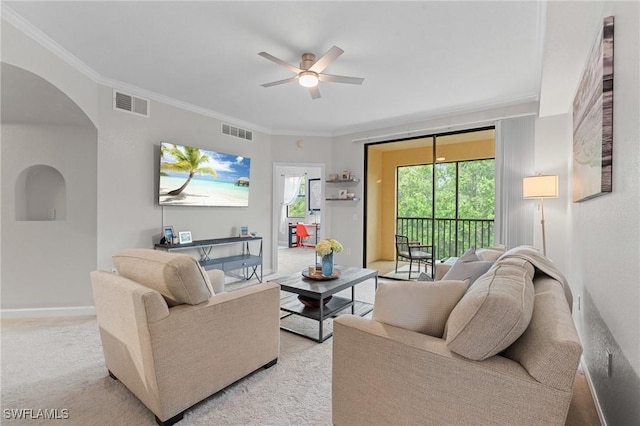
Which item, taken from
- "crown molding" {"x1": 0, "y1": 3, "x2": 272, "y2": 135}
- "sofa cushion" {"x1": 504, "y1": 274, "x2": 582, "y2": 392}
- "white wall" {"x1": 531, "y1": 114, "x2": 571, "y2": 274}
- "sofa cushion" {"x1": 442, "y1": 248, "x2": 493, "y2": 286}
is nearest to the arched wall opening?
"crown molding" {"x1": 0, "y1": 3, "x2": 272, "y2": 135}

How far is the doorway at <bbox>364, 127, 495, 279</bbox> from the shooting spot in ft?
15.0

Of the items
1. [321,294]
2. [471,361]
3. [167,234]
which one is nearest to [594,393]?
[471,361]

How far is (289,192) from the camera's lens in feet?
33.3

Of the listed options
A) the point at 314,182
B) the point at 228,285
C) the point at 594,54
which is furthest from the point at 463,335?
the point at 314,182

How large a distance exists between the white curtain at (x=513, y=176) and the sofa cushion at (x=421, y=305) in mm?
3171

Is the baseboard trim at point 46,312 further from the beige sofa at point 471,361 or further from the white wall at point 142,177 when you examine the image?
the beige sofa at point 471,361

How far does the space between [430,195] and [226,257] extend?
11.6 ft

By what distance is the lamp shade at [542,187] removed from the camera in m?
3.13

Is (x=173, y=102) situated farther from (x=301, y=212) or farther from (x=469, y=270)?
(x=301, y=212)

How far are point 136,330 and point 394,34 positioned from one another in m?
2.76

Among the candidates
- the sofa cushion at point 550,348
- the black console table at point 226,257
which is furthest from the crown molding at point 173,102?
the sofa cushion at point 550,348

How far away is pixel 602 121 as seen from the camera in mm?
1484

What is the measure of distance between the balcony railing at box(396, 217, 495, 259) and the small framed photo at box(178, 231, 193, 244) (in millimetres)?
3732

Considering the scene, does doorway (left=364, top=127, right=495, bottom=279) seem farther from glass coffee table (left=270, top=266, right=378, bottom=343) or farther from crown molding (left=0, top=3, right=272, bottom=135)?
crown molding (left=0, top=3, right=272, bottom=135)
